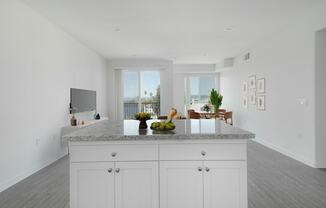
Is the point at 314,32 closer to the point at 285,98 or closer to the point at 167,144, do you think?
the point at 285,98

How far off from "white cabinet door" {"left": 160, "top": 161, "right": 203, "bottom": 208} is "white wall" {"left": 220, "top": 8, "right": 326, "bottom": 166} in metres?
3.14

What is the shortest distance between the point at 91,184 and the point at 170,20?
136 inches

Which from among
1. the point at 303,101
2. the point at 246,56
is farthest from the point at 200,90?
the point at 303,101

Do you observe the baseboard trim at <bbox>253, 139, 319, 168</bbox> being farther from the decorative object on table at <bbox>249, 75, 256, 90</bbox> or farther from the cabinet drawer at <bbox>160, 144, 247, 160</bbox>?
the cabinet drawer at <bbox>160, 144, 247, 160</bbox>

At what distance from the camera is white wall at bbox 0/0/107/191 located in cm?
341

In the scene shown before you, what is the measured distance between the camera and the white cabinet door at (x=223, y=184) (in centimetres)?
215

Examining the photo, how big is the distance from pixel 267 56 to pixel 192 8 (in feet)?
9.74

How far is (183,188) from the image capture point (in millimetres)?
2156

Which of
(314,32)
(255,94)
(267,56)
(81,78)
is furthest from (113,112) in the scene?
(314,32)

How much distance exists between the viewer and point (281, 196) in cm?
306

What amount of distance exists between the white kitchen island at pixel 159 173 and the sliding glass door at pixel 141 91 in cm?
757

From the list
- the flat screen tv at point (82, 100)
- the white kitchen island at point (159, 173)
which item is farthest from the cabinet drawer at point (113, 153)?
the flat screen tv at point (82, 100)

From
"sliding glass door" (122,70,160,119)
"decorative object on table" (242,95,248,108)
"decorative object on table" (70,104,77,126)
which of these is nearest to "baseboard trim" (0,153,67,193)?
"decorative object on table" (70,104,77,126)

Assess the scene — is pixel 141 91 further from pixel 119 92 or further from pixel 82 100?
pixel 82 100
